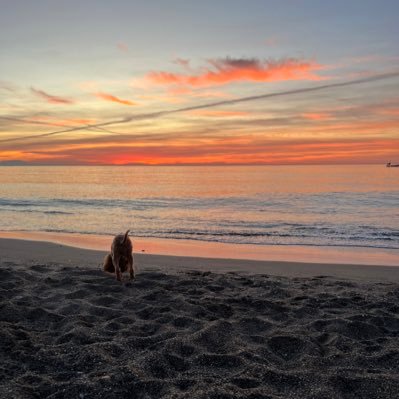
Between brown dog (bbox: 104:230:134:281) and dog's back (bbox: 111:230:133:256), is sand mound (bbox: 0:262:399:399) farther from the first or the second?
dog's back (bbox: 111:230:133:256)

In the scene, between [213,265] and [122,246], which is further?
[213,265]

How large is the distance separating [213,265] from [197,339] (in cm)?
513

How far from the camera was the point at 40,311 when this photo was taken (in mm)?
6000

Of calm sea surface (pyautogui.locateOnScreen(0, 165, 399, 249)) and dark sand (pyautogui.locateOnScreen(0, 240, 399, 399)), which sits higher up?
calm sea surface (pyautogui.locateOnScreen(0, 165, 399, 249))

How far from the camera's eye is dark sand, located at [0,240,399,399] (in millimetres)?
3906

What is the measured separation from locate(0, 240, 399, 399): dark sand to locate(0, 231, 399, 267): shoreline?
293cm

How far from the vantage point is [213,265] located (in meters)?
10.1

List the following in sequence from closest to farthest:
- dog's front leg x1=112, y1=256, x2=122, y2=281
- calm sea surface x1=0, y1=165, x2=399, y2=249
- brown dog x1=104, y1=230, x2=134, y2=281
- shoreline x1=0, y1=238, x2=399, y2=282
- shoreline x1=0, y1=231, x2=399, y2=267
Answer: dog's front leg x1=112, y1=256, x2=122, y2=281, brown dog x1=104, y1=230, x2=134, y2=281, shoreline x1=0, y1=238, x2=399, y2=282, shoreline x1=0, y1=231, x2=399, y2=267, calm sea surface x1=0, y1=165, x2=399, y2=249

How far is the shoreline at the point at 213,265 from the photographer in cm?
920

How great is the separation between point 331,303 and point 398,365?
7.02ft

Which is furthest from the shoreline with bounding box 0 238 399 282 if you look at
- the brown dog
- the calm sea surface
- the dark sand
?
the calm sea surface

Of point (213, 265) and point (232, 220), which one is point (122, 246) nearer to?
point (213, 265)

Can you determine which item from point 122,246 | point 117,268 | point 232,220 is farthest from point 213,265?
point 232,220

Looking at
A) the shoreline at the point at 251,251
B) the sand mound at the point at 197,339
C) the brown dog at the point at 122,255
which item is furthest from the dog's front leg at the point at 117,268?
the shoreline at the point at 251,251
